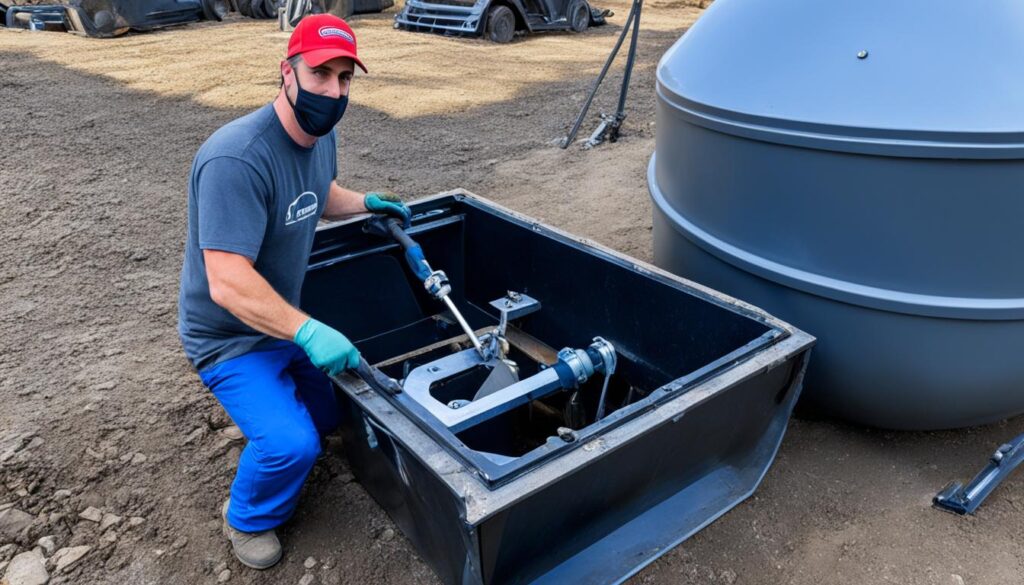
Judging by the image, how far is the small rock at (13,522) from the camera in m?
2.18

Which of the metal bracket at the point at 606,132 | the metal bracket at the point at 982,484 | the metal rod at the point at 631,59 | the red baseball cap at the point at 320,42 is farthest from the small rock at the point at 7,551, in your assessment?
the metal bracket at the point at 606,132

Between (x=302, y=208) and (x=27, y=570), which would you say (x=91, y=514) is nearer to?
(x=27, y=570)

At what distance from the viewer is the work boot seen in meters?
2.08

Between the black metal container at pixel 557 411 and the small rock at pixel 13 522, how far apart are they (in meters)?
0.96

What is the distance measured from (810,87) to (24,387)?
2937 millimetres

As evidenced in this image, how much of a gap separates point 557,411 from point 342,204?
1035mm

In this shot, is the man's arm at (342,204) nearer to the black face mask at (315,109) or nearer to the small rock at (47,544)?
the black face mask at (315,109)

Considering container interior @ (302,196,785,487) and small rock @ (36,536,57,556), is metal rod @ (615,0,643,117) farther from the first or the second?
small rock @ (36,536,57,556)

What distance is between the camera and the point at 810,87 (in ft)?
6.64

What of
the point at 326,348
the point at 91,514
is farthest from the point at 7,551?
the point at 326,348

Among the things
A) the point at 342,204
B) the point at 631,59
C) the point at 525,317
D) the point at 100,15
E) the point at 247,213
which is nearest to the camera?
the point at 247,213

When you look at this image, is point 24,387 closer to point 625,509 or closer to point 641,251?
point 625,509

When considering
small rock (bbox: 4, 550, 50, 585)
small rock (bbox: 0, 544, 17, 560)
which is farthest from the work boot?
small rock (bbox: 0, 544, 17, 560)

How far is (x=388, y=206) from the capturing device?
8.58 feet
